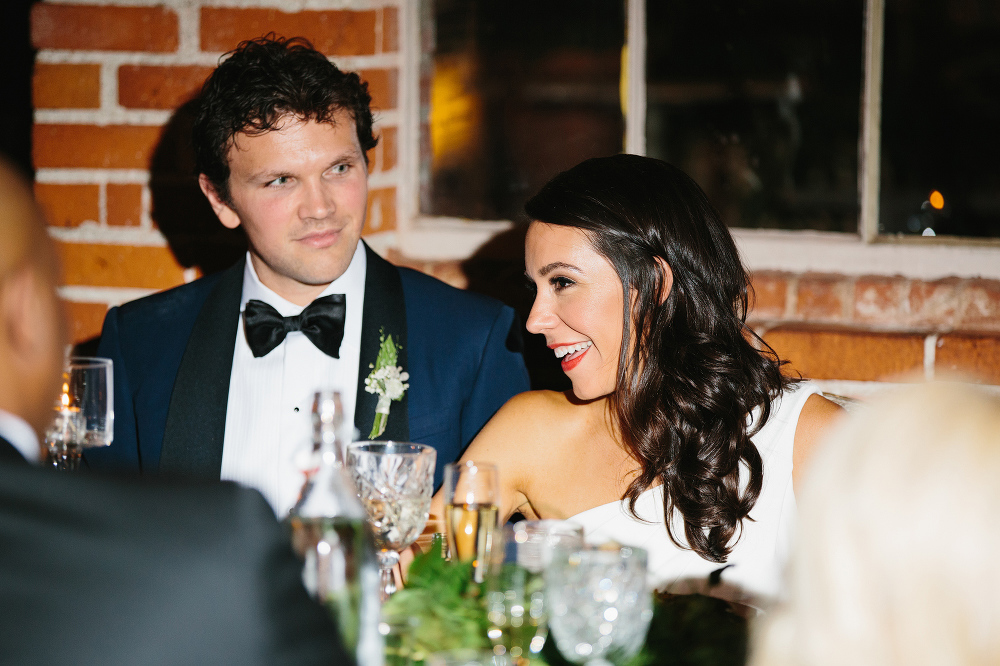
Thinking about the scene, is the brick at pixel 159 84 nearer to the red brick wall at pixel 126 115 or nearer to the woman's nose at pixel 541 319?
the red brick wall at pixel 126 115

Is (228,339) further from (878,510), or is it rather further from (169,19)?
(878,510)

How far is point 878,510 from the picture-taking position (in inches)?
28.7

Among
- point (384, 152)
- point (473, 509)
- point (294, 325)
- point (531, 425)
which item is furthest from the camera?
point (384, 152)

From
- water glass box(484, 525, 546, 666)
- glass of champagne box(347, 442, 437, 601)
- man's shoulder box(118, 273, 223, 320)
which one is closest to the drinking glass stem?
glass of champagne box(347, 442, 437, 601)

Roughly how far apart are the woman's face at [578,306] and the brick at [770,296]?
0.90m

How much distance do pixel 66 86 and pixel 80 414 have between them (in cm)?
132

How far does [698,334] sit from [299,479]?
1104 millimetres

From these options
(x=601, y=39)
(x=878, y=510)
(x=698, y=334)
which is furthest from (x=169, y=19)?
(x=878, y=510)

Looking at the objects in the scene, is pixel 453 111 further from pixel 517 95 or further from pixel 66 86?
pixel 66 86

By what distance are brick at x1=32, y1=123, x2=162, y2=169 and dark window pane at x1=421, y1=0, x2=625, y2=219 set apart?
0.93 meters

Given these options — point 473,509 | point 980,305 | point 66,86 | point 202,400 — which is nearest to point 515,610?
point 473,509

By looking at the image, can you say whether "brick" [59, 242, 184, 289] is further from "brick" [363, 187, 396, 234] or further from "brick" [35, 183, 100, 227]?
"brick" [363, 187, 396, 234]

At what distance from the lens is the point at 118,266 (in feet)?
8.87

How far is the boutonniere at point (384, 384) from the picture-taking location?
A: 2.30m
